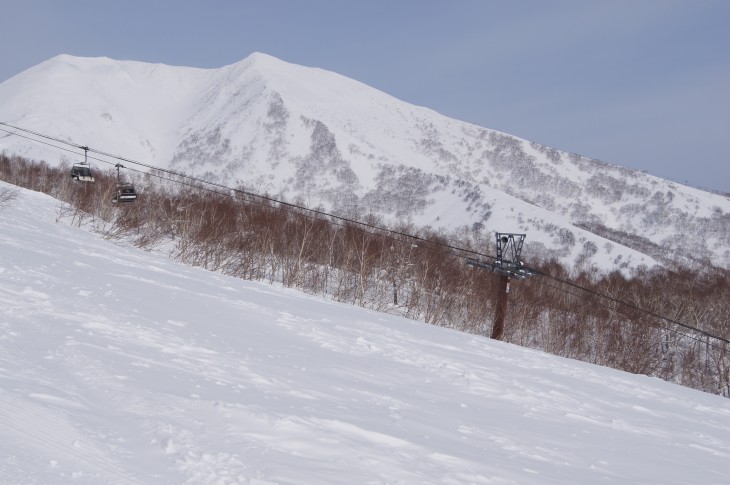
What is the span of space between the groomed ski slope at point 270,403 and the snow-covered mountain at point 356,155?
316 ft

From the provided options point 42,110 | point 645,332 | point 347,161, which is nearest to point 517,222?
point 347,161

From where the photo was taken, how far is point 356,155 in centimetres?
14850

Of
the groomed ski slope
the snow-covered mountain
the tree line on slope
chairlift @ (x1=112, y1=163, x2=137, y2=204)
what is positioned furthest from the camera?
the snow-covered mountain

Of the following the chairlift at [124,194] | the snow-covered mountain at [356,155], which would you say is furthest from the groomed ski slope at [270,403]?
the snow-covered mountain at [356,155]

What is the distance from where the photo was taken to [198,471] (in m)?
3.63

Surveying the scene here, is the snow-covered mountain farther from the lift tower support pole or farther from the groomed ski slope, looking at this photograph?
the groomed ski slope

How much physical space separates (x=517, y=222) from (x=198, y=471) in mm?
118546

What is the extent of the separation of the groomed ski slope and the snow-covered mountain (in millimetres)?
96242

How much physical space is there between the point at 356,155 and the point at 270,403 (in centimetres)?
14489

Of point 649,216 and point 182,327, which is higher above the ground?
point 649,216

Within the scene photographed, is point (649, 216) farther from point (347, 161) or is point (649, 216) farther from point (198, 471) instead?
point (198, 471)

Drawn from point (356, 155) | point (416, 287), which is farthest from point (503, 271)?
point (356, 155)

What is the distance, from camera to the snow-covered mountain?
128 metres

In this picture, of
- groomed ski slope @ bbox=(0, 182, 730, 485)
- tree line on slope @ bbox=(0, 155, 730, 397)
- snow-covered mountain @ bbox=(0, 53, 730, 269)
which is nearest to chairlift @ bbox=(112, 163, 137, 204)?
tree line on slope @ bbox=(0, 155, 730, 397)
